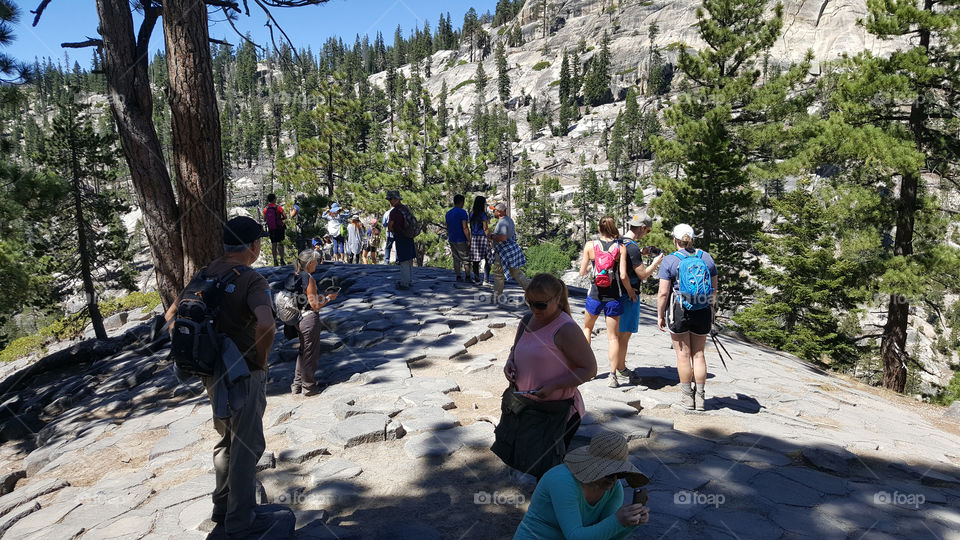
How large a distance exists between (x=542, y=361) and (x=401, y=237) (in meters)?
6.41

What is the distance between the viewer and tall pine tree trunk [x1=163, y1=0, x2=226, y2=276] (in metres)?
5.38

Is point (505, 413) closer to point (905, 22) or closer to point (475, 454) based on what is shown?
point (475, 454)

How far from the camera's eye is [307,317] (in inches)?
215

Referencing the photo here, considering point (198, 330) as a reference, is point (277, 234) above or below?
above

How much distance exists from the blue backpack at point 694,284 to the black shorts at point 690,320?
0.04 m

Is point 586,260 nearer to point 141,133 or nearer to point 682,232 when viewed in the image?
point 682,232

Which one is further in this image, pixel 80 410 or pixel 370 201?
pixel 370 201

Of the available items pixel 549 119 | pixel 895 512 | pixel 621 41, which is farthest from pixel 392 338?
pixel 621 41

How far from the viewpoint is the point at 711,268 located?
4.86m

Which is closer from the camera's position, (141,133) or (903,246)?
(141,133)

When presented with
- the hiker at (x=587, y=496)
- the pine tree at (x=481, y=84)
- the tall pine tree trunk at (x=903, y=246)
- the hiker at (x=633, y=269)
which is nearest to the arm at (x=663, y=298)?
the hiker at (x=633, y=269)

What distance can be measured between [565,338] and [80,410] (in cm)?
692

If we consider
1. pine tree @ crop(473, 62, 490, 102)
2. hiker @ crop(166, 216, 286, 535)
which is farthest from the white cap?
pine tree @ crop(473, 62, 490, 102)

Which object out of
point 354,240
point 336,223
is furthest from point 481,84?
point 354,240
